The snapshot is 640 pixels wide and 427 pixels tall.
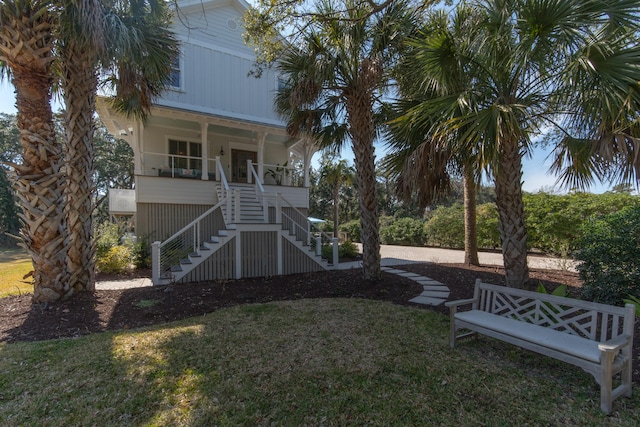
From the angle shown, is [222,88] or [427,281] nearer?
[427,281]

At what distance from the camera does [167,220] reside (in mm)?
11117

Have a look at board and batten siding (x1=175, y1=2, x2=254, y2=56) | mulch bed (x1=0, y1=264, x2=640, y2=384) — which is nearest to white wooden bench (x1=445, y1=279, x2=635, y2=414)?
mulch bed (x1=0, y1=264, x2=640, y2=384)

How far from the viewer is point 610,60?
3891 mm

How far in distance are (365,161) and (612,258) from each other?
4.76 metres

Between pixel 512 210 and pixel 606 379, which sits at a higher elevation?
pixel 512 210

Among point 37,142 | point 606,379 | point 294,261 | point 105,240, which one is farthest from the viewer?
point 105,240

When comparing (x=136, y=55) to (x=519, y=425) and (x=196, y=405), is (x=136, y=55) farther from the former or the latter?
(x=519, y=425)

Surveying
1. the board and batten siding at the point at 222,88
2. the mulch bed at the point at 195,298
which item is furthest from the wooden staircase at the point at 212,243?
the board and batten siding at the point at 222,88

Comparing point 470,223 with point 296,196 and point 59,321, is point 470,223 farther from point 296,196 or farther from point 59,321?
point 59,321

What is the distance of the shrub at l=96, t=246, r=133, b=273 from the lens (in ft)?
30.6

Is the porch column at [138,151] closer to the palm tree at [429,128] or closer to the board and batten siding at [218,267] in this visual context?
the board and batten siding at [218,267]

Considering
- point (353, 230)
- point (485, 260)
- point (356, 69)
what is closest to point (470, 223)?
point (485, 260)

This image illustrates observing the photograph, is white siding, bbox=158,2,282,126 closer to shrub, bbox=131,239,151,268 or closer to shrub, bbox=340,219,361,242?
shrub, bbox=131,239,151,268

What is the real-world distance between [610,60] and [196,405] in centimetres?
595
